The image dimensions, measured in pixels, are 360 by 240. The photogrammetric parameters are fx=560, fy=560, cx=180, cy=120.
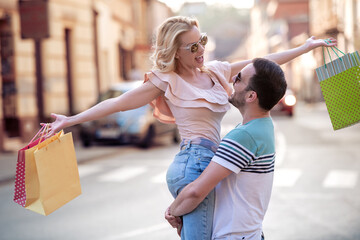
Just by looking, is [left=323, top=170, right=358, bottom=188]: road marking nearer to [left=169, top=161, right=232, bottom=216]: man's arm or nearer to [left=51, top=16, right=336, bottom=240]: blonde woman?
[left=51, top=16, right=336, bottom=240]: blonde woman

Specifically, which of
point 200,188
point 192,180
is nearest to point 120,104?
point 192,180

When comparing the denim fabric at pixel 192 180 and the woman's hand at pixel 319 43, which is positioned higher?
the woman's hand at pixel 319 43

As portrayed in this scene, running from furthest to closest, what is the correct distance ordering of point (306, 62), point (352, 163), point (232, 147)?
point (306, 62) → point (352, 163) → point (232, 147)

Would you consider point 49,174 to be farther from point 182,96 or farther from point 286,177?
point 286,177

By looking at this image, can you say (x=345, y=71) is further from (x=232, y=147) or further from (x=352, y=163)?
(x=352, y=163)

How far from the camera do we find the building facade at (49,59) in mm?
15003

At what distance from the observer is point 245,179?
2.45 m

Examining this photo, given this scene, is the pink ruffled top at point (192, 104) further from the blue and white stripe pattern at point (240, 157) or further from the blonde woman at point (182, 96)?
the blue and white stripe pattern at point (240, 157)

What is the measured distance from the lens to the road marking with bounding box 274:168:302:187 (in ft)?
30.4

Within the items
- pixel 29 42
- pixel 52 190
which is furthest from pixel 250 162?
pixel 29 42

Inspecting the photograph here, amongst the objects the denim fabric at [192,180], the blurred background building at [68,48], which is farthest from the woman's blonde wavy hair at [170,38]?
the blurred background building at [68,48]

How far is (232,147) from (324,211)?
16.8 ft

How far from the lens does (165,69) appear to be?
9.35 feet

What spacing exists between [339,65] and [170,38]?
→ 33.2 inches
